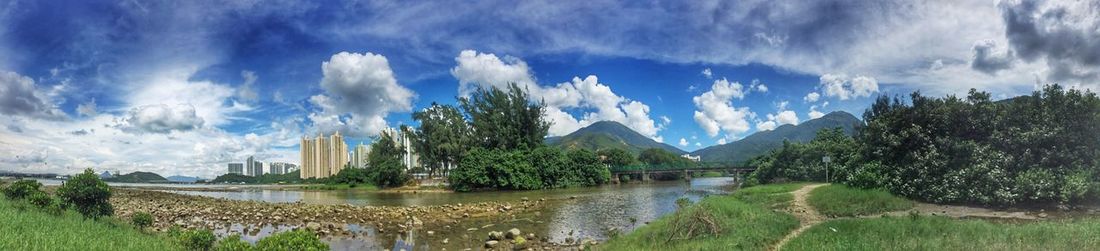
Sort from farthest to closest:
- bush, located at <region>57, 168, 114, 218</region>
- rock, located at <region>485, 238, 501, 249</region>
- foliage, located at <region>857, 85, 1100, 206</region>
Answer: foliage, located at <region>857, 85, 1100, 206</region> → bush, located at <region>57, 168, 114, 218</region> → rock, located at <region>485, 238, 501, 249</region>

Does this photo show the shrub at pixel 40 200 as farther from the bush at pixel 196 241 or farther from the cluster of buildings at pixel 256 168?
the cluster of buildings at pixel 256 168

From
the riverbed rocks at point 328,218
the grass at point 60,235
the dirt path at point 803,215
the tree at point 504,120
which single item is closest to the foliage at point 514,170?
the tree at point 504,120

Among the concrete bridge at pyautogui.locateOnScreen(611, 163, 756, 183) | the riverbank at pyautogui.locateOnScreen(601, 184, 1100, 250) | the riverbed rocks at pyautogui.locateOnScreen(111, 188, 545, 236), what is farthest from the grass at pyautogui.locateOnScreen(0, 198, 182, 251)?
the concrete bridge at pyautogui.locateOnScreen(611, 163, 756, 183)

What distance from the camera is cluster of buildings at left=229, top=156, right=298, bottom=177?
167 meters

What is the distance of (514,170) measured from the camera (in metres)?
62.8

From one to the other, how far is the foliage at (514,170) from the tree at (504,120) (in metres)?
2.37

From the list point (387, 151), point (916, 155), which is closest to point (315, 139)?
point (387, 151)

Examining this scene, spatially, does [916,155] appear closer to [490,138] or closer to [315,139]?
[490,138]

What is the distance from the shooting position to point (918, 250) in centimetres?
986

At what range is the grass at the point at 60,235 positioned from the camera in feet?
32.6

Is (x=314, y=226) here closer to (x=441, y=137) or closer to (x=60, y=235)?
(x=60, y=235)

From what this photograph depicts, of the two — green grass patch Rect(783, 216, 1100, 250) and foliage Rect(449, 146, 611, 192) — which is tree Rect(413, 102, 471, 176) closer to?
foliage Rect(449, 146, 611, 192)

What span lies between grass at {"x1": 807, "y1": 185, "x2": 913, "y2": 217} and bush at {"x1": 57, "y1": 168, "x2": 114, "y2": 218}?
25.5 m

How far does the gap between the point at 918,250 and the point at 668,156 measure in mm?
146972
